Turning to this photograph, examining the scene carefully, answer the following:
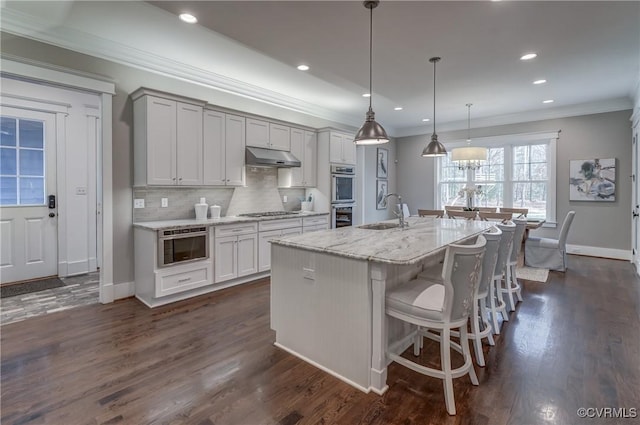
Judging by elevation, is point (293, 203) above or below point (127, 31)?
below

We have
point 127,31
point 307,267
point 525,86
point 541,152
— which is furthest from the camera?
point 541,152

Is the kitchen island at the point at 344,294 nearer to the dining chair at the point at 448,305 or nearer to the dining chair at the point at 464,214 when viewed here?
the dining chair at the point at 448,305

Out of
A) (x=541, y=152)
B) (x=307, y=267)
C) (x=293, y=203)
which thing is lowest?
(x=307, y=267)

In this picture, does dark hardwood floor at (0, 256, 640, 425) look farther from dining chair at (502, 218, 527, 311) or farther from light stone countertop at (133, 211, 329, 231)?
light stone countertop at (133, 211, 329, 231)

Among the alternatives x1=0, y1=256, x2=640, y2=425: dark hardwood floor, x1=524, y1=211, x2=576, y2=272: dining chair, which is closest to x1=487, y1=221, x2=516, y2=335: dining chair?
x1=0, y1=256, x2=640, y2=425: dark hardwood floor

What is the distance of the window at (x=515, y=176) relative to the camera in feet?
21.5

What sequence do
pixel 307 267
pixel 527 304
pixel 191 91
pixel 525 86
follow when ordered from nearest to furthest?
pixel 307 267
pixel 527 304
pixel 191 91
pixel 525 86

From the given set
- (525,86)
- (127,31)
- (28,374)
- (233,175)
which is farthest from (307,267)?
(525,86)

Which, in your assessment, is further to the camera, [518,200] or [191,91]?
[518,200]

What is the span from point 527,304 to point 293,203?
3.82 m

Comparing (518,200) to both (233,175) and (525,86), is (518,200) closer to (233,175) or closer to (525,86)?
(525,86)

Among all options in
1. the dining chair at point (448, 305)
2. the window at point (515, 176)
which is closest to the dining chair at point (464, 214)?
the window at point (515, 176)

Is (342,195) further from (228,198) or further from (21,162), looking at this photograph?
(21,162)

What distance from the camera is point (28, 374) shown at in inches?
89.7
